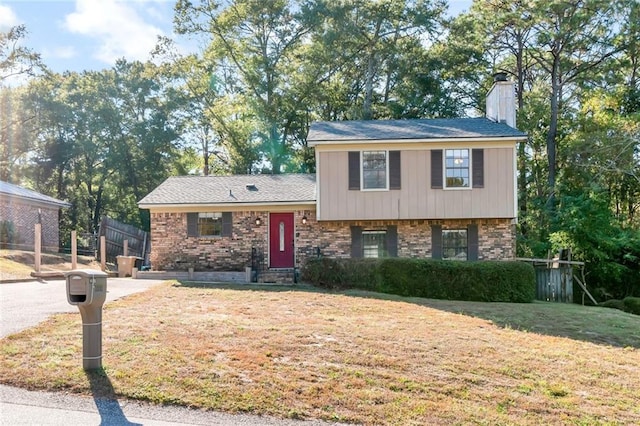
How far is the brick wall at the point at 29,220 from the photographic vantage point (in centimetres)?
2227

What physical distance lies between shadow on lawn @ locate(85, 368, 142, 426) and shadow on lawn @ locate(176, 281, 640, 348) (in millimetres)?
7217

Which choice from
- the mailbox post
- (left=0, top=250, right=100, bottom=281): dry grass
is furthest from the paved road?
(left=0, top=250, right=100, bottom=281): dry grass

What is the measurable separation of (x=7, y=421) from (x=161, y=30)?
29.2 m

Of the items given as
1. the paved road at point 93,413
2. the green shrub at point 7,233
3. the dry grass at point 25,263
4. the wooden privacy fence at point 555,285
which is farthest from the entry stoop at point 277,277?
the green shrub at point 7,233

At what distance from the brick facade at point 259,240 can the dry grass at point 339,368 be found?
7735 mm

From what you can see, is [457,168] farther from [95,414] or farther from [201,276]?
[95,414]

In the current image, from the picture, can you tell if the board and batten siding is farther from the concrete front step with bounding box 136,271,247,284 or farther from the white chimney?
the concrete front step with bounding box 136,271,247,284

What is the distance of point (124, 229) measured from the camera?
22250 millimetres

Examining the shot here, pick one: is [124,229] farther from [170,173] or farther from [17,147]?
[17,147]

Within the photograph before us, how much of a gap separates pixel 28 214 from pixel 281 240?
13404 millimetres

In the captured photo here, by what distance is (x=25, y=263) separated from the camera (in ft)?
61.5

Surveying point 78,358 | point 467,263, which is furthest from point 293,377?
point 467,263

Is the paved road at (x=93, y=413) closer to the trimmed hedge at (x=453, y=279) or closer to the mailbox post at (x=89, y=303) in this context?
the mailbox post at (x=89, y=303)

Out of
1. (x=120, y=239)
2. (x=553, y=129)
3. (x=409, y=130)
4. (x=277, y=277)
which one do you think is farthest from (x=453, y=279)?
(x=120, y=239)
